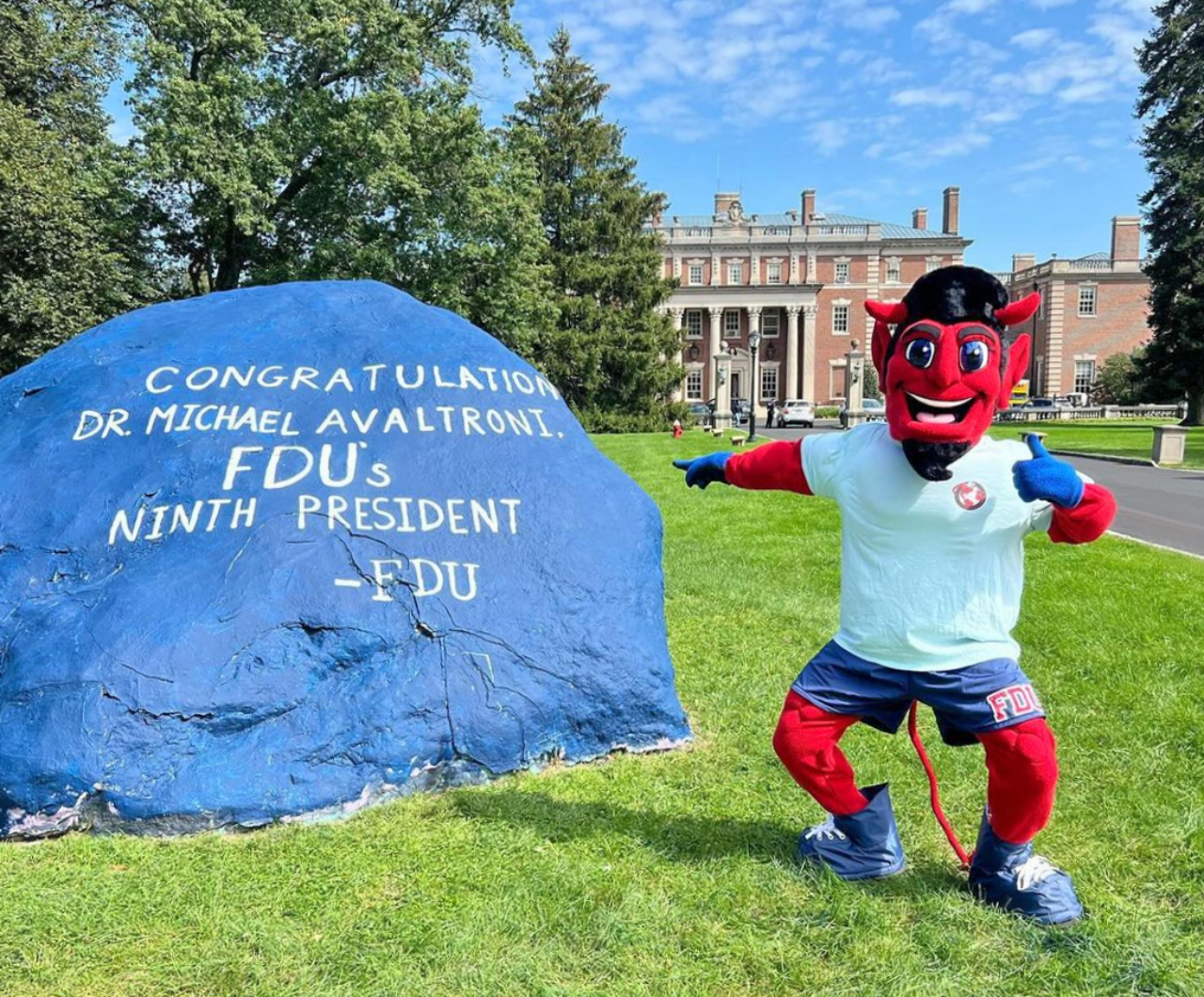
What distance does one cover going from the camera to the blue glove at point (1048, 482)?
2336mm

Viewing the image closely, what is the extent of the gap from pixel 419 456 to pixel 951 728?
2512 millimetres

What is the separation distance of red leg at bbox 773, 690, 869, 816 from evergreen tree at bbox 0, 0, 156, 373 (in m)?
18.2

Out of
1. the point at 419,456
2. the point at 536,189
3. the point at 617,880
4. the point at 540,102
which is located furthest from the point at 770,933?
the point at 540,102

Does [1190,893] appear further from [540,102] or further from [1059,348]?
[1059,348]

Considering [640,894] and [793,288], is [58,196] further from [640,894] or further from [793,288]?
[793,288]

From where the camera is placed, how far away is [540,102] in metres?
35.0

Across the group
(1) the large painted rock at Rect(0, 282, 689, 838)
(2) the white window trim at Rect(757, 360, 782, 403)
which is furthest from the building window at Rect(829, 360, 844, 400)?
(1) the large painted rock at Rect(0, 282, 689, 838)

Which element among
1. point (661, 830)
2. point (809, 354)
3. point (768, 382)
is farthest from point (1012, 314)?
point (768, 382)

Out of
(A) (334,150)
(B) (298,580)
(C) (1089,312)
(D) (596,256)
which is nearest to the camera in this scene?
(B) (298,580)

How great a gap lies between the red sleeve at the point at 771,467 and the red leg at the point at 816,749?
70 cm

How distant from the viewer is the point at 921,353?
2533 mm

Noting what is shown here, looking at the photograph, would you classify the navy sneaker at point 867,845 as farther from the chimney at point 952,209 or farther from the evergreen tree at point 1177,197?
the chimney at point 952,209

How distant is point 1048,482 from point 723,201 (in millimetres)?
67983

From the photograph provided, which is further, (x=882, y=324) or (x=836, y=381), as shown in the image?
(x=836, y=381)
